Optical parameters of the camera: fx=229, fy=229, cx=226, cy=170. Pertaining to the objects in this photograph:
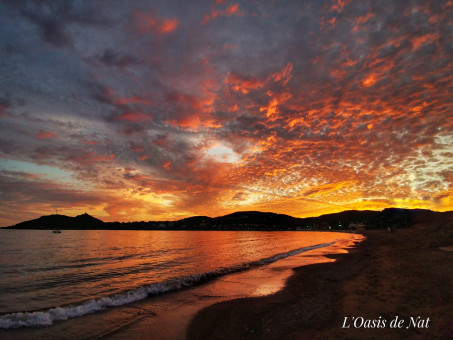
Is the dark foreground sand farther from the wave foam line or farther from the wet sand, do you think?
the wave foam line

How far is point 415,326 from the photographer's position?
8.22 meters

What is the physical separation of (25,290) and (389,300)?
82.8 feet

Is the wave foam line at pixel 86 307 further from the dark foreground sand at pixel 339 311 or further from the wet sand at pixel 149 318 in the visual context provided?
the dark foreground sand at pixel 339 311

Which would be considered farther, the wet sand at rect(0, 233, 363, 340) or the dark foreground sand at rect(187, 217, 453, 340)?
the wet sand at rect(0, 233, 363, 340)

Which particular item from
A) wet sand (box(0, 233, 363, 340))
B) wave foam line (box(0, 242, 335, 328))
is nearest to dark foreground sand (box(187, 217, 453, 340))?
wet sand (box(0, 233, 363, 340))

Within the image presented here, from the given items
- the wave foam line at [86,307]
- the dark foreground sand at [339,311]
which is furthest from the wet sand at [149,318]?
the dark foreground sand at [339,311]

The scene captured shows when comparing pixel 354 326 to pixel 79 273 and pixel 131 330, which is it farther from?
pixel 79 273

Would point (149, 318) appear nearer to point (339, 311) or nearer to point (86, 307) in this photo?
point (86, 307)

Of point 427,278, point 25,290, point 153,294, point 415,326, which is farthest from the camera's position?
point 25,290

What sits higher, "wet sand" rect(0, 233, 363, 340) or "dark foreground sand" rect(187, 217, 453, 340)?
"dark foreground sand" rect(187, 217, 453, 340)

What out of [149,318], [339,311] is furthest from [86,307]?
[339,311]

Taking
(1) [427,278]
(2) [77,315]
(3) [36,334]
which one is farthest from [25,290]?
(1) [427,278]

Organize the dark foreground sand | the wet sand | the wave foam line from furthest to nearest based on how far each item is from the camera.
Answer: the wave foam line → the wet sand → the dark foreground sand

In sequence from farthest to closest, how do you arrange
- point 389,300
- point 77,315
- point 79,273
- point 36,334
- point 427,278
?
point 79,273, point 427,278, point 77,315, point 389,300, point 36,334
